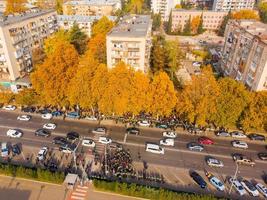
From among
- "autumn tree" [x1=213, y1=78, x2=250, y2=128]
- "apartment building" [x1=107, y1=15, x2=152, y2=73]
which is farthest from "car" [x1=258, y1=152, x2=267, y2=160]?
"apartment building" [x1=107, y1=15, x2=152, y2=73]

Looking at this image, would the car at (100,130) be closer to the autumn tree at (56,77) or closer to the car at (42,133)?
the car at (42,133)

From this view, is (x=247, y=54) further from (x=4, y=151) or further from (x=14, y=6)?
(x=14, y=6)

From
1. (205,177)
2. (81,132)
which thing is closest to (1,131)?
(81,132)

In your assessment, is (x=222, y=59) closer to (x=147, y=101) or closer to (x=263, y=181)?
(x=147, y=101)

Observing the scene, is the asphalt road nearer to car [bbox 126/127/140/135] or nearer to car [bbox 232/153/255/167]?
car [bbox 232/153/255/167]

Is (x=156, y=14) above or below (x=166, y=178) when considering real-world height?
above

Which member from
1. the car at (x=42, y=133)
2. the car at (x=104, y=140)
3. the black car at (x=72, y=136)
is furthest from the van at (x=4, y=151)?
the car at (x=104, y=140)
